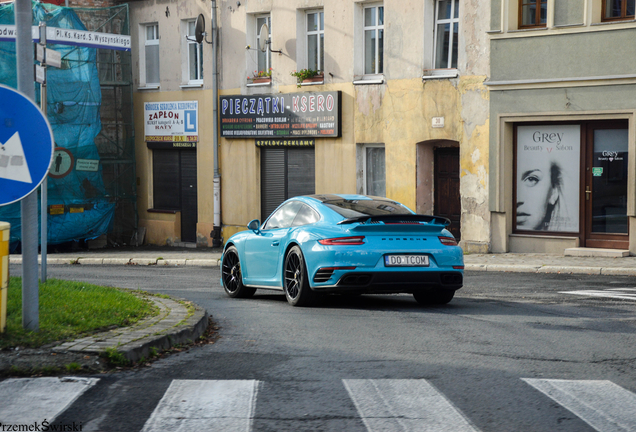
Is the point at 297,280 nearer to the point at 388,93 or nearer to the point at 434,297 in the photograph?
the point at 434,297

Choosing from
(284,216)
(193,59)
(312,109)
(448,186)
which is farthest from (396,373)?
(193,59)

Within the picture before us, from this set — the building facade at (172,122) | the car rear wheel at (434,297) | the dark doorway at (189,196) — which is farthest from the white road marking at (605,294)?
the dark doorway at (189,196)

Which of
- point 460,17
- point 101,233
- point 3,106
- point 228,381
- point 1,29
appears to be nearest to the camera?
point 228,381

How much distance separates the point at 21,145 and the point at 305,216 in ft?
16.0

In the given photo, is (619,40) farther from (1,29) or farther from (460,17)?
(1,29)

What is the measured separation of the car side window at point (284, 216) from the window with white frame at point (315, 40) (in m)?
13.1

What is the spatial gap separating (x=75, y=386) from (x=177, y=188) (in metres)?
23.2

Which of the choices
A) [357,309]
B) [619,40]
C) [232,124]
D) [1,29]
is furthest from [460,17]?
[357,309]

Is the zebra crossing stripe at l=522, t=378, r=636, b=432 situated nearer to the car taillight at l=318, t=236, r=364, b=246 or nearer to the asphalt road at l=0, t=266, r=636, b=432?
the asphalt road at l=0, t=266, r=636, b=432

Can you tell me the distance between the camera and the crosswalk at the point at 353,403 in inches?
195

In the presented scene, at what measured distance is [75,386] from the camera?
5.82 meters

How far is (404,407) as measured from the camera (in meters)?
5.36

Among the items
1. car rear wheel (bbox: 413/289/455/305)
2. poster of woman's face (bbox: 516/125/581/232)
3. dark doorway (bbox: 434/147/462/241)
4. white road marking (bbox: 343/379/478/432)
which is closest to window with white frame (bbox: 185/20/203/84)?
dark doorway (bbox: 434/147/462/241)

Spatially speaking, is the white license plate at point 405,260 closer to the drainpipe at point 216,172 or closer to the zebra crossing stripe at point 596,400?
the zebra crossing stripe at point 596,400
